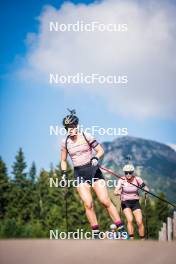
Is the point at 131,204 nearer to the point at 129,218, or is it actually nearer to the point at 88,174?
the point at 129,218

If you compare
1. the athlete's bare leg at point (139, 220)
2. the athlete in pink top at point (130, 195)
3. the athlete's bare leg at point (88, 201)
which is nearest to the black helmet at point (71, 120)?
the athlete's bare leg at point (88, 201)

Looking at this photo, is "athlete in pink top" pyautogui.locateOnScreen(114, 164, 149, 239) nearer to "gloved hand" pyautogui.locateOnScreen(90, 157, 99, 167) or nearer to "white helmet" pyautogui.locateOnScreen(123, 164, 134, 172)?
"white helmet" pyautogui.locateOnScreen(123, 164, 134, 172)

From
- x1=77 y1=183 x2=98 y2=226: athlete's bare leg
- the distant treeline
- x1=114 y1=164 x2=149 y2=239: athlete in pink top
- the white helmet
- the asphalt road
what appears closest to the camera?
the asphalt road

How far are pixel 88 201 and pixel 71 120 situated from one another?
0.94 m

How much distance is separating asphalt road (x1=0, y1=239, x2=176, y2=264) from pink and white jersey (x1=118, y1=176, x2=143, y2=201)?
6.66 feet

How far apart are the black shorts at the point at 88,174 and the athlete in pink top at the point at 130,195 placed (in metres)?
0.35

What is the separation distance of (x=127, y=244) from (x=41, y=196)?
7.24 m

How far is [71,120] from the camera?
488cm

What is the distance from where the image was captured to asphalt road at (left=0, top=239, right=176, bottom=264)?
103 inches

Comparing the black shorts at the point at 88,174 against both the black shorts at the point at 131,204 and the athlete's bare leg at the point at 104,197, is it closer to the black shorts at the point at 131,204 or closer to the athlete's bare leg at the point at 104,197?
the athlete's bare leg at the point at 104,197

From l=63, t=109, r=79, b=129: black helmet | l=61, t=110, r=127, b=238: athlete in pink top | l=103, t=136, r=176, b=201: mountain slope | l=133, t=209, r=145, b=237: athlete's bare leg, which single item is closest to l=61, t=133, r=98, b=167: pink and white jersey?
l=61, t=110, r=127, b=238: athlete in pink top

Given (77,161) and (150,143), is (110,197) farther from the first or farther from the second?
(150,143)

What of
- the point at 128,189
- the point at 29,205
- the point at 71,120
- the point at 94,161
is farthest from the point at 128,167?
the point at 29,205

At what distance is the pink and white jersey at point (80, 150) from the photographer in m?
4.62
